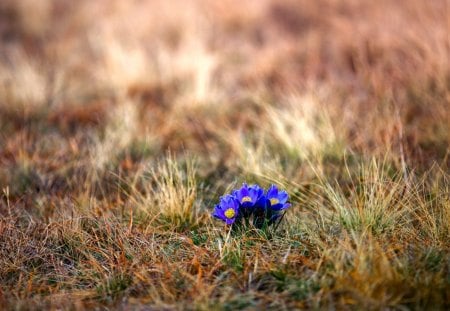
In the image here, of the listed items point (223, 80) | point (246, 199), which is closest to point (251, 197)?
point (246, 199)

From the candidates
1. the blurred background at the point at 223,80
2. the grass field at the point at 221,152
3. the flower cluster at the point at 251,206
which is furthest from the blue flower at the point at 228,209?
the blurred background at the point at 223,80

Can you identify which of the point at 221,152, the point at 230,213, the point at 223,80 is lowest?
the point at 230,213

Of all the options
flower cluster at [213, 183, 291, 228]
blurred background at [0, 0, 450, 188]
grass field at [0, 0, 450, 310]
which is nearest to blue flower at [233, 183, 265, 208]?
flower cluster at [213, 183, 291, 228]

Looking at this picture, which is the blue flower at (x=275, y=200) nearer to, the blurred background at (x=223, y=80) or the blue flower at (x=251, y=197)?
the blue flower at (x=251, y=197)

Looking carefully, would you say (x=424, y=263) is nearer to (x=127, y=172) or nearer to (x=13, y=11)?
(x=127, y=172)

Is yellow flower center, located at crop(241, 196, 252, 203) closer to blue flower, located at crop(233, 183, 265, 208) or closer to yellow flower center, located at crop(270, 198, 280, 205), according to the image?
blue flower, located at crop(233, 183, 265, 208)

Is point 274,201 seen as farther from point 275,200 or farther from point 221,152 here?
point 221,152
